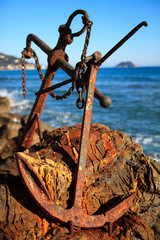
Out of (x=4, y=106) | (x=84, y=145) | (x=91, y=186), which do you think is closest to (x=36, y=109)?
(x=84, y=145)

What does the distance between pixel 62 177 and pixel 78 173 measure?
16cm

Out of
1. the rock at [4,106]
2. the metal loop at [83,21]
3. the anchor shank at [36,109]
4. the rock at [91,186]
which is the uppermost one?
the rock at [4,106]

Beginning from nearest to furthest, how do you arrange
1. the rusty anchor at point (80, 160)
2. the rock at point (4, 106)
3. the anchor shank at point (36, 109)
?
the rusty anchor at point (80, 160), the anchor shank at point (36, 109), the rock at point (4, 106)

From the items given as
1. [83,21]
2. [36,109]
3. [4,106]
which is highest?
[4,106]

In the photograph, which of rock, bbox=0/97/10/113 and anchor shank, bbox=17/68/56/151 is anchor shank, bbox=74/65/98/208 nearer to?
anchor shank, bbox=17/68/56/151

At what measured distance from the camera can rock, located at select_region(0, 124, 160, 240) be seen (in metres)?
1.80

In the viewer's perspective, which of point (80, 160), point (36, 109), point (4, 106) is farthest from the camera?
point (4, 106)

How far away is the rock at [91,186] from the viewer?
5.91 feet

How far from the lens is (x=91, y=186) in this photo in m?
2.03

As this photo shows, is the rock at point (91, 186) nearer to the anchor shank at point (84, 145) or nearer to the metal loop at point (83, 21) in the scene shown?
the anchor shank at point (84, 145)

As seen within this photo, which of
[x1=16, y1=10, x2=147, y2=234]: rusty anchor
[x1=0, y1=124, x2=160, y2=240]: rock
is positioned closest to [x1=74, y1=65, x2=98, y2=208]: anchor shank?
[x1=16, y1=10, x2=147, y2=234]: rusty anchor

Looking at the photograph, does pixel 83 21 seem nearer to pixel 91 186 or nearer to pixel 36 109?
pixel 36 109

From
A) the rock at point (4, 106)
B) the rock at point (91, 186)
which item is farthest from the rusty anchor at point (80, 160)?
the rock at point (4, 106)

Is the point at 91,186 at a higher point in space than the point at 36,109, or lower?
lower
